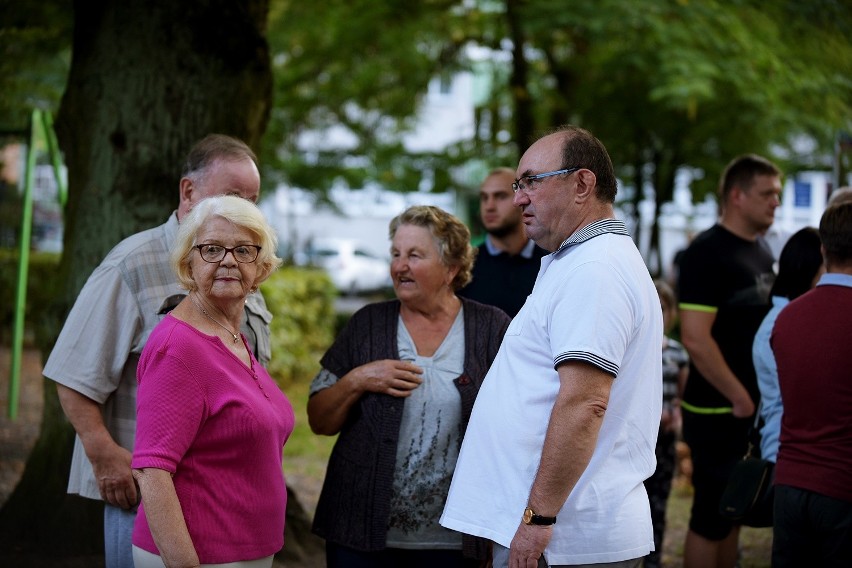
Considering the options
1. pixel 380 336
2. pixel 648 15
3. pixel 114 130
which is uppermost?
pixel 648 15

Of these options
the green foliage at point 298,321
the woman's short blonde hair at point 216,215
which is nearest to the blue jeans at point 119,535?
the woman's short blonde hair at point 216,215

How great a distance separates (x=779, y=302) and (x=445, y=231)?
172cm

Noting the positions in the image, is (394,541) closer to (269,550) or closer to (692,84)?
(269,550)

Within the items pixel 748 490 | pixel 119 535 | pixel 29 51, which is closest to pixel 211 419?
pixel 119 535

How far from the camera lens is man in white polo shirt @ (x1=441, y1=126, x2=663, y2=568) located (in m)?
2.75

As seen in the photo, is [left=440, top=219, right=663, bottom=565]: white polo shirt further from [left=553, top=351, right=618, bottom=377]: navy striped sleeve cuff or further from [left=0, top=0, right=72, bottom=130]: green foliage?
[left=0, top=0, right=72, bottom=130]: green foliage

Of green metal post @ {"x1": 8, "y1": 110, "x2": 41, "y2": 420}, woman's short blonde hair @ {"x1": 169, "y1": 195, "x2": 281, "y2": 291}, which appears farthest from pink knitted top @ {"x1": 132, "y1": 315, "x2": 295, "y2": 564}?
green metal post @ {"x1": 8, "y1": 110, "x2": 41, "y2": 420}

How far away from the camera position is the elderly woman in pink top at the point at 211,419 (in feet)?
8.86

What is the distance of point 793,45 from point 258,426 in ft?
23.4

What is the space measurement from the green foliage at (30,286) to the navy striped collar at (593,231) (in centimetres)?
597

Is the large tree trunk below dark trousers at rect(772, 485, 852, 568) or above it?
above

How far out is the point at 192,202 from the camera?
359 cm

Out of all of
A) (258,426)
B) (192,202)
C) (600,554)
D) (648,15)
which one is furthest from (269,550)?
(648,15)

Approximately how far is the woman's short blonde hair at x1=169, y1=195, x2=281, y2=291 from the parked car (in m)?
26.9
